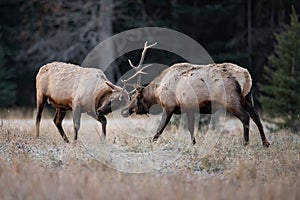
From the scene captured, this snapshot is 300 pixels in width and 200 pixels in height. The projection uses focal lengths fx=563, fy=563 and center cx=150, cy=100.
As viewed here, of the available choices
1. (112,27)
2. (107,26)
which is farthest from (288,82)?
(112,27)

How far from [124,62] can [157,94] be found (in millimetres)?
16125

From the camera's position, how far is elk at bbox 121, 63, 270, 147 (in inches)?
422

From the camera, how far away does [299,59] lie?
17125mm

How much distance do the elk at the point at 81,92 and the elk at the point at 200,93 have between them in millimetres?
451

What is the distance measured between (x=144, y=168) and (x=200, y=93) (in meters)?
2.88

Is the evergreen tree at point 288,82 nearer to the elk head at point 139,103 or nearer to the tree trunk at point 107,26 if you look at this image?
the elk head at point 139,103

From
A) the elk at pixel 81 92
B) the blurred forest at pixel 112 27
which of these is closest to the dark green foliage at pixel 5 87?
the blurred forest at pixel 112 27

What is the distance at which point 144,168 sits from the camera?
860cm

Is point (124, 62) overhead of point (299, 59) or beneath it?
beneath

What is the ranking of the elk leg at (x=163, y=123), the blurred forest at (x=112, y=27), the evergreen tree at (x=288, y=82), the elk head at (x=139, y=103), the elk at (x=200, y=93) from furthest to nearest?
1. the blurred forest at (x=112, y=27)
2. the evergreen tree at (x=288, y=82)
3. the elk head at (x=139, y=103)
4. the elk leg at (x=163, y=123)
5. the elk at (x=200, y=93)

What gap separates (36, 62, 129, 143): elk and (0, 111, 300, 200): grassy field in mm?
599

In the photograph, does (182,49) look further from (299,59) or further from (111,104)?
(111,104)

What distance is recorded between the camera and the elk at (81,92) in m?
11.6

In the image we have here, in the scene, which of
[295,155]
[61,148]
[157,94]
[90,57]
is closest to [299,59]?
[157,94]
